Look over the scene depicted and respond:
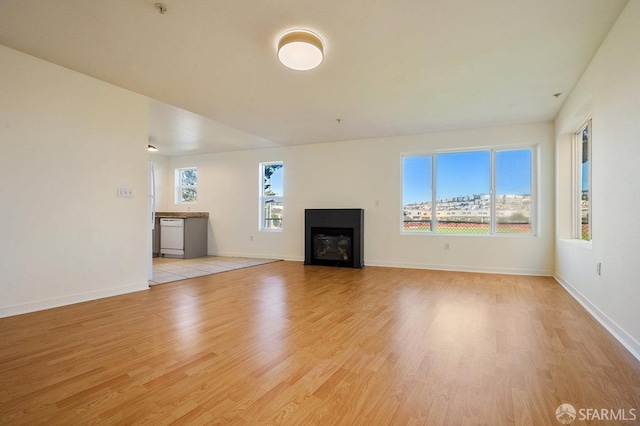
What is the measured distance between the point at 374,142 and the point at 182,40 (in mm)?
3693

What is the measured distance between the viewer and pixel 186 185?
24.4 feet

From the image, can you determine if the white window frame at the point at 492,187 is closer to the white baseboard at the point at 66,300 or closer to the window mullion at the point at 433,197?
the window mullion at the point at 433,197

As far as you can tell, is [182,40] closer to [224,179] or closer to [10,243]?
[10,243]

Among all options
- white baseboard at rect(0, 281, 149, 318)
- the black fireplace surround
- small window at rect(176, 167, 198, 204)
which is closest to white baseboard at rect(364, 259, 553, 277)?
the black fireplace surround

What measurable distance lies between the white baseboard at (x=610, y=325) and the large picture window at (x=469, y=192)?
1547mm

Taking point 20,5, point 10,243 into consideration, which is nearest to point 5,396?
point 10,243

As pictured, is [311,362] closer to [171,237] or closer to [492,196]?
[492,196]

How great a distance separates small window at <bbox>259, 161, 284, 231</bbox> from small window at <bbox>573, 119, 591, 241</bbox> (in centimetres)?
488

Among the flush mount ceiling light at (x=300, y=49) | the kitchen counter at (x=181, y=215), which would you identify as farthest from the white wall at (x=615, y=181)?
the kitchen counter at (x=181, y=215)

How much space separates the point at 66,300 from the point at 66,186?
114cm

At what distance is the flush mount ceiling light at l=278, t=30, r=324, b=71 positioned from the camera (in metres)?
2.28

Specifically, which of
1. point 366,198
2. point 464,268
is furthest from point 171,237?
point 464,268

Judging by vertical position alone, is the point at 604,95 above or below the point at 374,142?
below

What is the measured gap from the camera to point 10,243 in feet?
8.50
